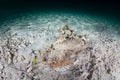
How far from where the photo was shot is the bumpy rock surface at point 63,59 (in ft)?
7.27

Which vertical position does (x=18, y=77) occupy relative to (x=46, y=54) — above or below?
below

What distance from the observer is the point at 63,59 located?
2.37m

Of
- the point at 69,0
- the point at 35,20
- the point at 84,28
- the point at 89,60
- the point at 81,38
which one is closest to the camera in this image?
the point at 89,60

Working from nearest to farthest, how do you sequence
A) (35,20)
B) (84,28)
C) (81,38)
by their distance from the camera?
(81,38) → (84,28) → (35,20)

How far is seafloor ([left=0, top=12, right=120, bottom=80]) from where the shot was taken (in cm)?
223

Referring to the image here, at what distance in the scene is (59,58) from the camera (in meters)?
2.38

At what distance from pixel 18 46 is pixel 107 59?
1053 millimetres

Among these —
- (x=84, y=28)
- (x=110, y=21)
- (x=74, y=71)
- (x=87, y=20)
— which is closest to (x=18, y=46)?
(x=74, y=71)

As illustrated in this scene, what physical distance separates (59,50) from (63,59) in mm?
133

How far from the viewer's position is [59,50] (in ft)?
8.04

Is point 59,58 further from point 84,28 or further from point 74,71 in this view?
point 84,28

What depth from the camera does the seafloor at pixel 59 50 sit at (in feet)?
7.33

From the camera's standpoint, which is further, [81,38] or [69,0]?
[69,0]

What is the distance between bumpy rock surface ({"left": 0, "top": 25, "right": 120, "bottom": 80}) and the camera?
7.27ft
